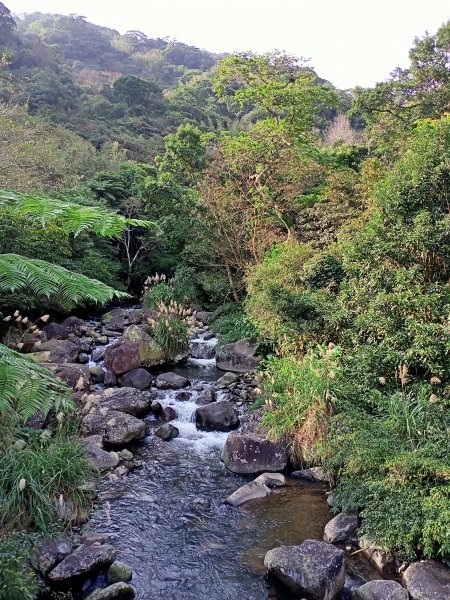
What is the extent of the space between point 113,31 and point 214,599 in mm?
85658

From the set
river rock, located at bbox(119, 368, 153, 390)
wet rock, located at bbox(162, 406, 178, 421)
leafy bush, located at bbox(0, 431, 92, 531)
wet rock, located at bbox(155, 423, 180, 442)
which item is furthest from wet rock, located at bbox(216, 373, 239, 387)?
leafy bush, located at bbox(0, 431, 92, 531)

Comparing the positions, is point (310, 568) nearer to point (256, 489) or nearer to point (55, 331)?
point (256, 489)

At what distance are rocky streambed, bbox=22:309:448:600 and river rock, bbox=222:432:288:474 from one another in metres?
0.02

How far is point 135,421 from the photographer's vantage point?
28.0ft

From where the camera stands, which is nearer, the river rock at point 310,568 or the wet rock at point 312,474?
the river rock at point 310,568

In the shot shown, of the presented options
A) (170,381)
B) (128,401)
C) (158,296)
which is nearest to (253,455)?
(128,401)

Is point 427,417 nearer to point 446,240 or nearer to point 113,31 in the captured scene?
point 446,240

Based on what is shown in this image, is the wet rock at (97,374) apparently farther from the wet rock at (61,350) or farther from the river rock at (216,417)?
the river rock at (216,417)

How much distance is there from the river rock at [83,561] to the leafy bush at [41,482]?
483mm

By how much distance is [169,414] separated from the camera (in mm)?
9453

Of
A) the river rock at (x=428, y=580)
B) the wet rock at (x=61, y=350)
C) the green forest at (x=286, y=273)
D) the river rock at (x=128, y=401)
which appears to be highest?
the green forest at (x=286, y=273)

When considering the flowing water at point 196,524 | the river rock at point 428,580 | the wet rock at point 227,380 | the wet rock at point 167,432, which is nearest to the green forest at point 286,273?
the river rock at point 428,580

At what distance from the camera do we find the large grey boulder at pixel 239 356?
12.0 meters

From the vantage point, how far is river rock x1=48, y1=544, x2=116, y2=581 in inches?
193
